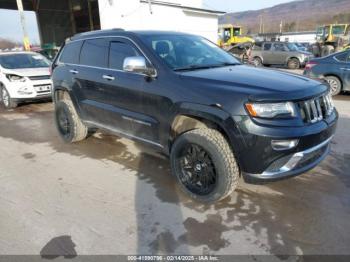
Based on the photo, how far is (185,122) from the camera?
3482 millimetres

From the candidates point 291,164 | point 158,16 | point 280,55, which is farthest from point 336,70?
point 158,16

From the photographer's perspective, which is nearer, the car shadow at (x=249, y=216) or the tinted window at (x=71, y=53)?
the car shadow at (x=249, y=216)

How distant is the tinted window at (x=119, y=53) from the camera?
12.9 ft

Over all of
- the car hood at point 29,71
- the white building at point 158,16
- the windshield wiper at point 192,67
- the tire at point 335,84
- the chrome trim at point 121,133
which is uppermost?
the white building at point 158,16

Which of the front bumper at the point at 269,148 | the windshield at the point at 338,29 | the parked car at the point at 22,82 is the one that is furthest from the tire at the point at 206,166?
the windshield at the point at 338,29

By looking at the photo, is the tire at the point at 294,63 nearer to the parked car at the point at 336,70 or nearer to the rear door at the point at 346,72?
the parked car at the point at 336,70

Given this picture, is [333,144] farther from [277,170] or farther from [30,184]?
[30,184]

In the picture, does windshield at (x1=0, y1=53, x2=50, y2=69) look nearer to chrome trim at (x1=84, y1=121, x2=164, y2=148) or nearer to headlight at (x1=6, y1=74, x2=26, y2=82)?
headlight at (x1=6, y1=74, x2=26, y2=82)

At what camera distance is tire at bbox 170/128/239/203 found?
9.89 ft

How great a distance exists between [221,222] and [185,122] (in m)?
1.18

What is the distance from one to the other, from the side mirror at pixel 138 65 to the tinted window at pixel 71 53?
186 cm

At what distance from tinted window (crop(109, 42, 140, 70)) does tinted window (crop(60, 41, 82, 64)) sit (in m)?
1.05

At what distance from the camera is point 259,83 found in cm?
301

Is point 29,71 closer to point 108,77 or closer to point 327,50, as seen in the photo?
point 108,77
